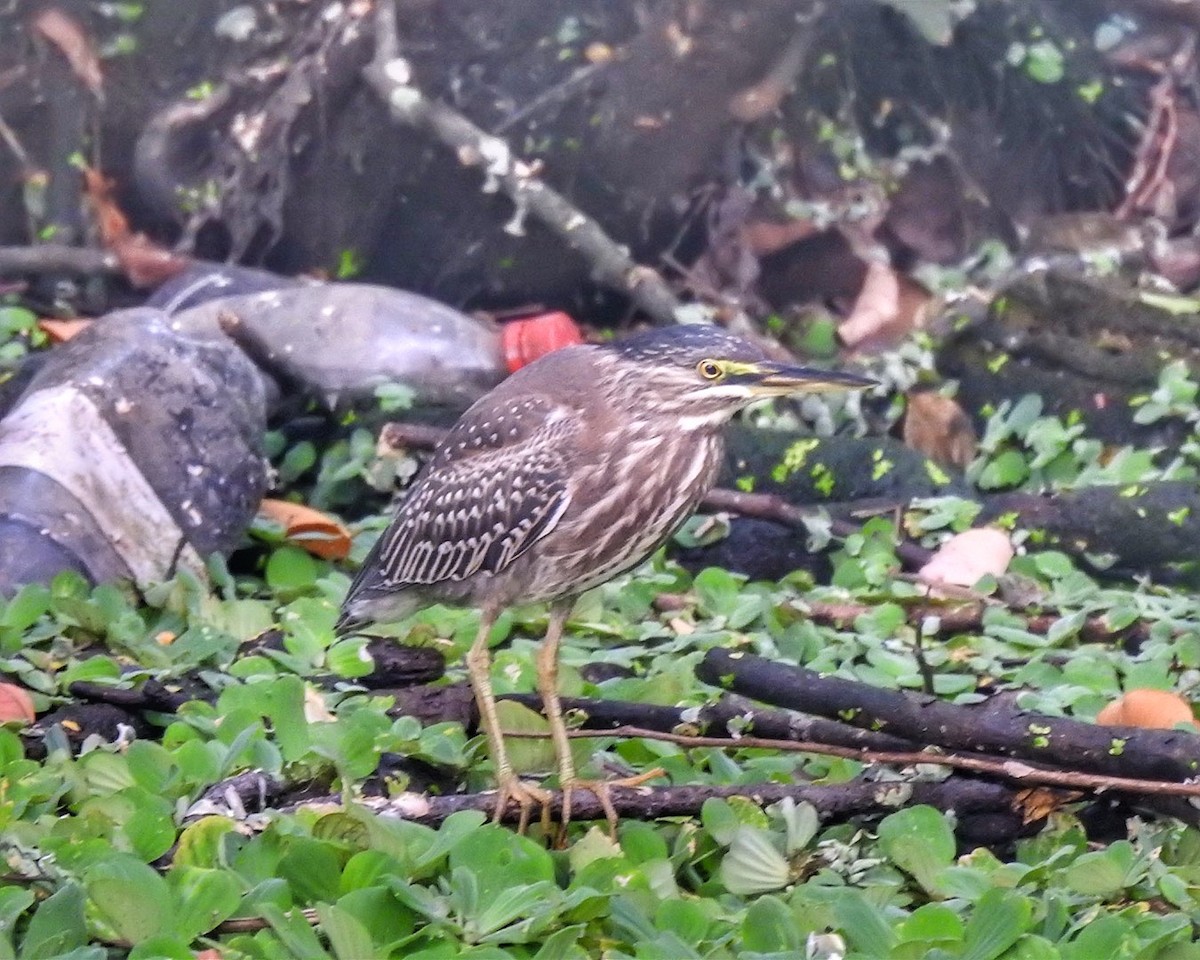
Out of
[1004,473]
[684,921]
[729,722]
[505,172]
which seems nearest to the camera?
[684,921]

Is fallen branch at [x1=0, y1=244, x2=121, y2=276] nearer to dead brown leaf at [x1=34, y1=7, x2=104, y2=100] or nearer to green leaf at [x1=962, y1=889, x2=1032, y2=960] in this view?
dead brown leaf at [x1=34, y1=7, x2=104, y2=100]

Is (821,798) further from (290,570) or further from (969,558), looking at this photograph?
(290,570)

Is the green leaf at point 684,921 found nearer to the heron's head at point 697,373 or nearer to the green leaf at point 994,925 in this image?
the green leaf at point 994,925

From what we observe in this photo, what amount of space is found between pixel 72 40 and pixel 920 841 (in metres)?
5.30

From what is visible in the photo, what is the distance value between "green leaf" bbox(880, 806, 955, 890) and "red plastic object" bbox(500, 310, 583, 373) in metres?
3.40

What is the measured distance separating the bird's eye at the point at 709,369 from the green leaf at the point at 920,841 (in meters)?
1.03

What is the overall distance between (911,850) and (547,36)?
4828mm

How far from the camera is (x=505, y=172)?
6.96 m

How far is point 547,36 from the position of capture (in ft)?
23.4

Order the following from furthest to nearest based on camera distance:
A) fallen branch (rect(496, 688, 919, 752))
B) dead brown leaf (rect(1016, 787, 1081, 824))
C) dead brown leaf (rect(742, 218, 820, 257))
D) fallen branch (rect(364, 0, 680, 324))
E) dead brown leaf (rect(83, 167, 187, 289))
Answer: dead brown leaf (rect(742, 218, 820, 257)) → dead brown leaf (rect(83, 167, 187, 289)) → fallen branch (rect(364, 0, 680, 324)) → fallen branch (rect(496, 688, 919, 752)) → dead brown leaf (rect(1016, 787, 1081, 824))

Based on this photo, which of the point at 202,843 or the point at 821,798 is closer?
the point at 202,843

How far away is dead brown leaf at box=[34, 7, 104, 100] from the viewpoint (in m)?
6.97

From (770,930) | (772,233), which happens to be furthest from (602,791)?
(772,233)

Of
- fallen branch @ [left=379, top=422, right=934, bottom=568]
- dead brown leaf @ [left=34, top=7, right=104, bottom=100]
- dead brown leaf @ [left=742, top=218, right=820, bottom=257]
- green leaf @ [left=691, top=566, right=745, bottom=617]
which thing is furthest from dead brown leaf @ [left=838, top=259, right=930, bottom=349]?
dead brown leaf @ [left=34, top=7, right=104, bottom=100]
